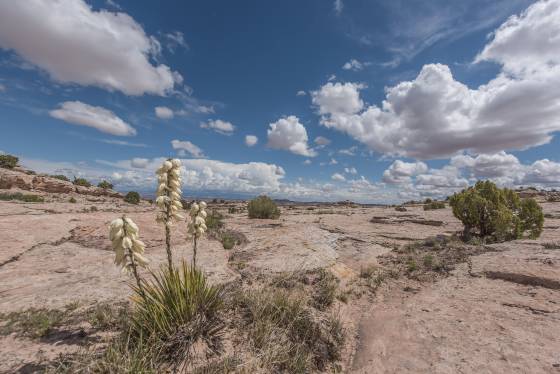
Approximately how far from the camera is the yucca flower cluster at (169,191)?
3.97 metres

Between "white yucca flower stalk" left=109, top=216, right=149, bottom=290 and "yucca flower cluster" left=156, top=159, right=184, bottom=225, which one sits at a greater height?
"yucca flower cluster" left=156, top=159, right=184, bottom=225

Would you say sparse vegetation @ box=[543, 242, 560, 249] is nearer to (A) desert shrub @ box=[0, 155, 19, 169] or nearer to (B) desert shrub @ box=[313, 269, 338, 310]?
(B) desert shrub @ box=[313, 269, 338, 310]

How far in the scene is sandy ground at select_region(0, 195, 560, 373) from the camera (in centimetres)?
423

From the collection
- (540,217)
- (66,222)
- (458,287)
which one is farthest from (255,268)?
(540,217)

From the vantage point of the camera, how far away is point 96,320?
4.65 meters

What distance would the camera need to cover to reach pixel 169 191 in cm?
409

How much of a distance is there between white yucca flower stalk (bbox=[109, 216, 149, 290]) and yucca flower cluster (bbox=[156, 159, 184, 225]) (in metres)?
0.39

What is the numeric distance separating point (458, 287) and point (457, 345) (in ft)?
10.4

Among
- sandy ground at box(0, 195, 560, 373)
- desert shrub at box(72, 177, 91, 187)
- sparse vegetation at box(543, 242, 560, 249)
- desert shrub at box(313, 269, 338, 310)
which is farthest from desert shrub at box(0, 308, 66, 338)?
desert shrub at box(72, 177, 91, 187)

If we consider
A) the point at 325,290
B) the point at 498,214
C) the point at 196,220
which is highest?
the point at 196,220

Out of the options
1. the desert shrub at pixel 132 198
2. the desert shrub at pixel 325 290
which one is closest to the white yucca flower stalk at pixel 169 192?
the desert shrub at pixel 325 290

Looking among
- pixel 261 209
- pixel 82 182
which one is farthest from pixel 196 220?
pixel 82 182

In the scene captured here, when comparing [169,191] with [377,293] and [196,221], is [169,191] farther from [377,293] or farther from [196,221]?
[377,293]

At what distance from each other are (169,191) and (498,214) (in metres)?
15.2
